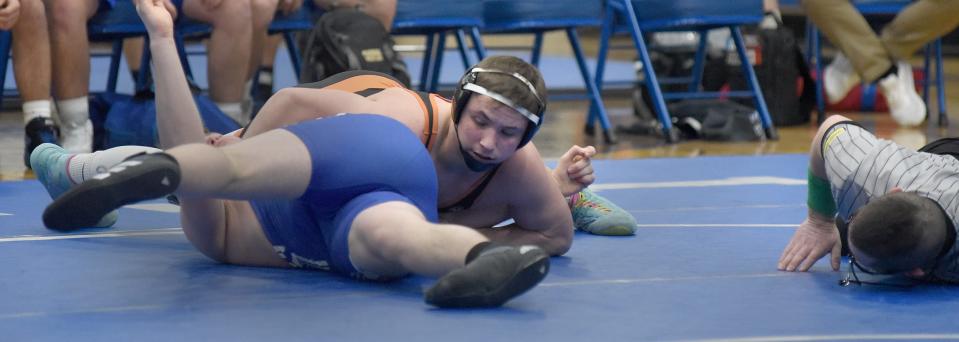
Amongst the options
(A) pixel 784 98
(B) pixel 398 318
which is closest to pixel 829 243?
(B) pixel 398 318

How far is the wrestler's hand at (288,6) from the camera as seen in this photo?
6430mm

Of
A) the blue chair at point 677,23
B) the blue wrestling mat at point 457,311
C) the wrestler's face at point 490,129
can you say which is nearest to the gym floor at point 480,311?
the blue wrestling mat at point 457,311

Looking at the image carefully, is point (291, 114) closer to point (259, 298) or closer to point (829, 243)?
point (259, 298)

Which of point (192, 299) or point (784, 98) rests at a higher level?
point (192, 299)

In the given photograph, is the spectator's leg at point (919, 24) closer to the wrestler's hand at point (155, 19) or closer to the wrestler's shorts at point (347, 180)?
the wrestler's shorts at point (347, 180)

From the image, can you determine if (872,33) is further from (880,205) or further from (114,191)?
(114,191)

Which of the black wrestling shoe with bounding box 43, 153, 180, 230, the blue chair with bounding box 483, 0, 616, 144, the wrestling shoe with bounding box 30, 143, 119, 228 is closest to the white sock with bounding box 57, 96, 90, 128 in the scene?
the wrestling shoe with bounding box 30, 143, 119, 228

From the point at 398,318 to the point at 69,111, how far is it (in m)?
3.27

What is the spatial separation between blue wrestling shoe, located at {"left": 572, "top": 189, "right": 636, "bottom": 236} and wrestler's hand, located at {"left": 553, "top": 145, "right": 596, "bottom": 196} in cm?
27

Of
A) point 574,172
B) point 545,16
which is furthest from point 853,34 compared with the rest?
point 574,172

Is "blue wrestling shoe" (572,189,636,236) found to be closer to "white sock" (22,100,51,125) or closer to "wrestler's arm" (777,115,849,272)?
"wrestler's arm" (777,115,849,272)

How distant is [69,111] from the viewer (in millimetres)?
5598

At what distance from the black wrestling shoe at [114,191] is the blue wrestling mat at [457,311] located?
0.22m

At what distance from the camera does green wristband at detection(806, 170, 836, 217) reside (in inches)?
134
